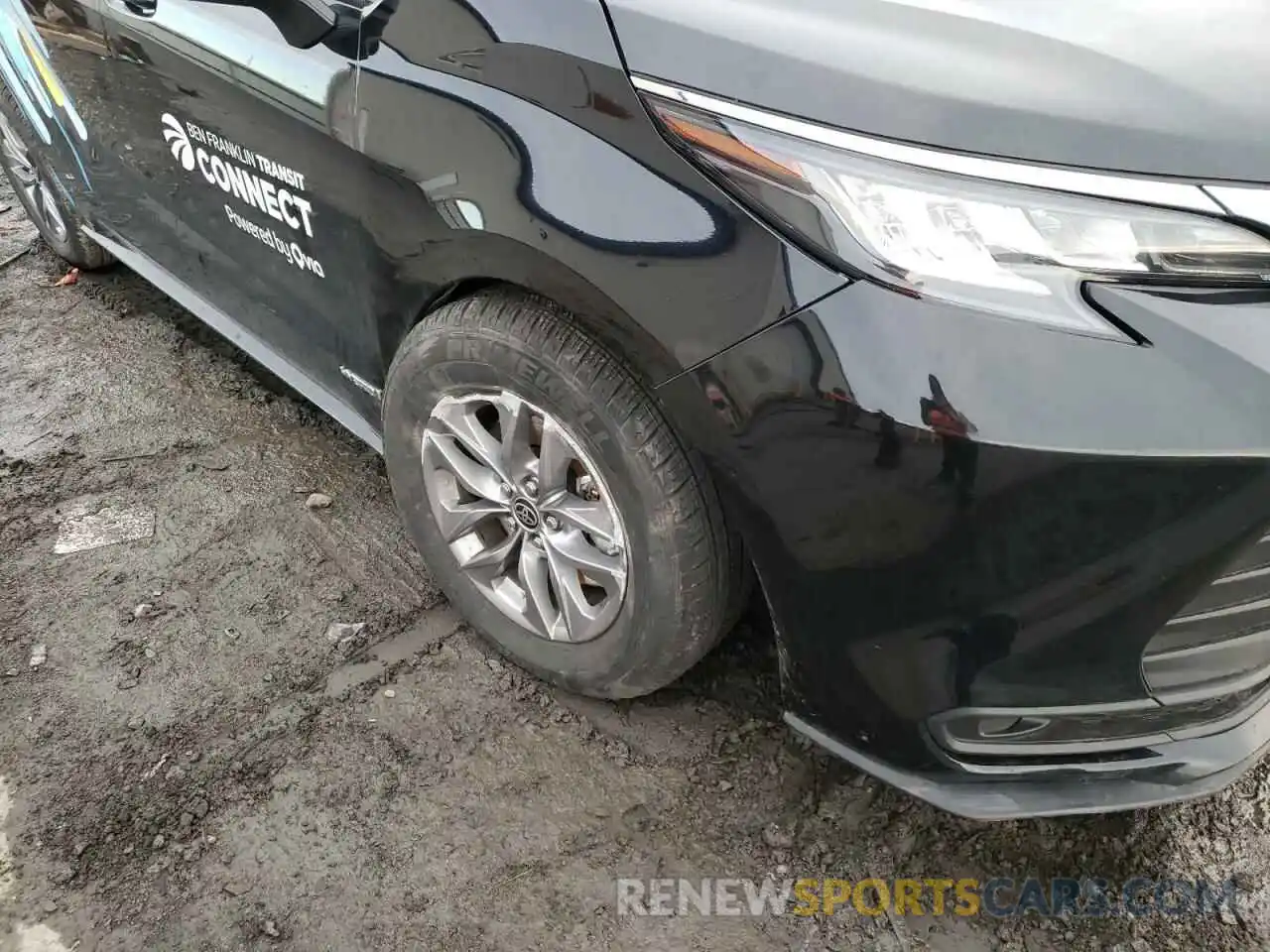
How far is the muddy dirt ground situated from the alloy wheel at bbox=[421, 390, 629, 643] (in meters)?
0.25

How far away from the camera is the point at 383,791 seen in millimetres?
1932

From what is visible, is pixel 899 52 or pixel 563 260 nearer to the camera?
pixel 899 52

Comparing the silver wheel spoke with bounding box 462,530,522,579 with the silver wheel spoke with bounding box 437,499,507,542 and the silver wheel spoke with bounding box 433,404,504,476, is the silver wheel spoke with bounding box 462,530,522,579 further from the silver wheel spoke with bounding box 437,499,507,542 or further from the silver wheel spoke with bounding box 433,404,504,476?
the silver wheel spoke with bounding box 433,404,504,476

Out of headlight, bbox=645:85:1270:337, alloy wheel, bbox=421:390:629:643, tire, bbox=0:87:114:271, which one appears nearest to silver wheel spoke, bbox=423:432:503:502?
alloy wheel, bbox=421:390:629:643

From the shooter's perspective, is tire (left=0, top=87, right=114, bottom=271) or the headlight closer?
the headlight

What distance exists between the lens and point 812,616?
149cm

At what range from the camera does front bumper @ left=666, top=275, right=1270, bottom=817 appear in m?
1.16

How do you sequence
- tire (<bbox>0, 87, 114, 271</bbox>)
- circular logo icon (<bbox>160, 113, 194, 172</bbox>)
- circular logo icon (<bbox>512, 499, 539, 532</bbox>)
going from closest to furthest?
circular logo icon (<bbox>512, 499, 539, 532</bbox>)
circular logo icon (<bbox>160, 113, 194, 172</bbox>)
tire (<bbox>0, 87, 114, 271</bbox>)

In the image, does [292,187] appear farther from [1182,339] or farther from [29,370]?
[29,370]

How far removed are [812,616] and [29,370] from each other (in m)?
3.04

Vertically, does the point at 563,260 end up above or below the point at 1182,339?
below

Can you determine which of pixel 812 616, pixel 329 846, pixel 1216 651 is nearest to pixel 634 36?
pixel 812 616

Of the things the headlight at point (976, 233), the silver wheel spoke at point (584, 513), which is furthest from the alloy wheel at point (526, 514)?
the headlight at point (976, 233)

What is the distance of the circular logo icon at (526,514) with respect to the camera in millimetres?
1879
